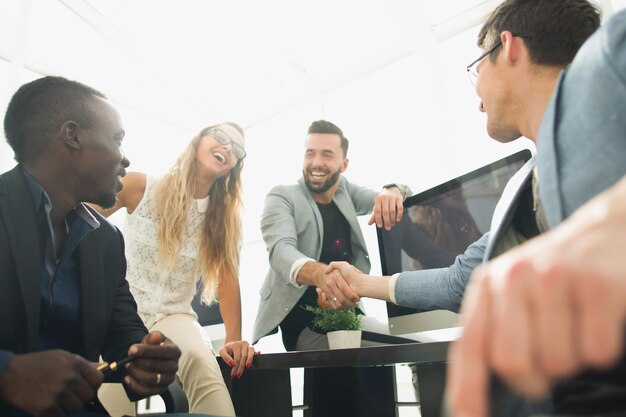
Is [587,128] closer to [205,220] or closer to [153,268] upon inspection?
[153,268]

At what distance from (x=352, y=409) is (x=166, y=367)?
106 centimetres

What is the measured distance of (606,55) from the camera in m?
0.75

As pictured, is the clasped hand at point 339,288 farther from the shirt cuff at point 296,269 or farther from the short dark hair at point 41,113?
the short dark hair at point 41,113

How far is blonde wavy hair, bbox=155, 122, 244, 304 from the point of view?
2369 mm

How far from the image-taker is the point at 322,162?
A: 3062 millimetres

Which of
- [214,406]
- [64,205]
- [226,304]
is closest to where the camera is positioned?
[64,205]

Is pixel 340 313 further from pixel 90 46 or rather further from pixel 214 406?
pixel 90 46

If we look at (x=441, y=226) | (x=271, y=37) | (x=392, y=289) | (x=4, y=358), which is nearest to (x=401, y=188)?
(x=441, y=226)

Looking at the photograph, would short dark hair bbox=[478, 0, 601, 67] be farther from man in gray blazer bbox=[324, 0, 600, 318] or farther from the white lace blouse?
the white lace blouse

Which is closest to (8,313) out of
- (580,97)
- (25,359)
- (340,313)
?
(25,359)

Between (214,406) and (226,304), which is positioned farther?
(226,304)

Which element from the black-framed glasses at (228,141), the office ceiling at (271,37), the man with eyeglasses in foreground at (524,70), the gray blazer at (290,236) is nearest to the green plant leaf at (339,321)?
the gray blazer at (290,236)

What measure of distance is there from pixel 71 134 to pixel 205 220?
43.7 inches

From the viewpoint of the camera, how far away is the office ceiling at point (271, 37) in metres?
4.56
